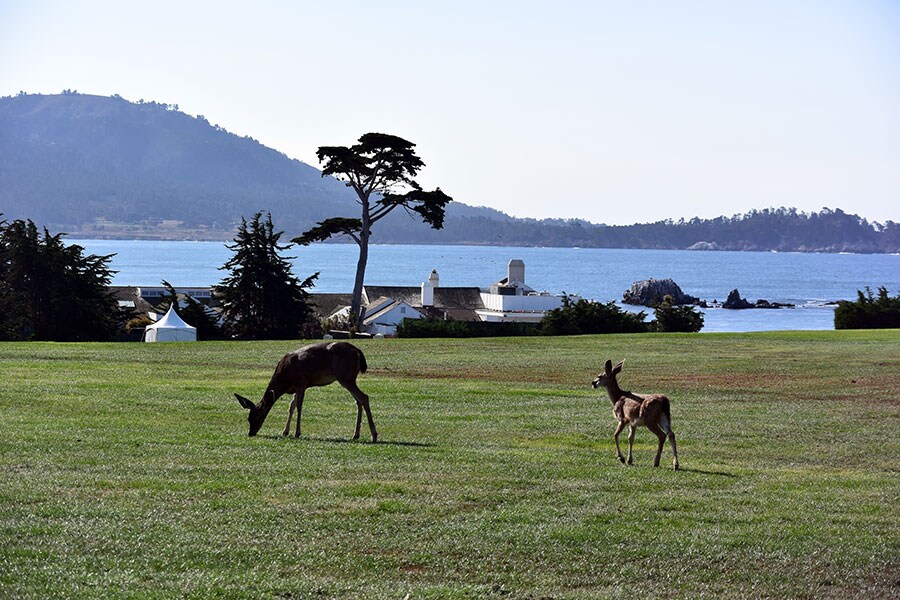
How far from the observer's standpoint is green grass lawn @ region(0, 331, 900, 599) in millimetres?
10977

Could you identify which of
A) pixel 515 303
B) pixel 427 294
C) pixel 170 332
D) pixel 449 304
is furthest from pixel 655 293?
pixel 170 332

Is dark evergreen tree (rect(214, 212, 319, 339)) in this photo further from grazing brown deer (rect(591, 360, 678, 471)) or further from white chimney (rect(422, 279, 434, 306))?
grazing brown deer (rect(591, 360, 678, 471))

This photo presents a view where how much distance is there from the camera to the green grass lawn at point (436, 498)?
10977 mm

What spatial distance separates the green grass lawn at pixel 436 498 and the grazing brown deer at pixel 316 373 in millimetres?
455

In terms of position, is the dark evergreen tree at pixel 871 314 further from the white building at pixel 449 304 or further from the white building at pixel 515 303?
the white building at pixel 515 303

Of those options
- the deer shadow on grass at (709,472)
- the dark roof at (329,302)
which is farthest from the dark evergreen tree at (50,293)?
the deer shadow on grass at (709,472)

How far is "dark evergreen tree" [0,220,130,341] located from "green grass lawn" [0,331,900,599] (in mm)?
33134

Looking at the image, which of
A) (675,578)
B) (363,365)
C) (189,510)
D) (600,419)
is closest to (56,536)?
(189,510)

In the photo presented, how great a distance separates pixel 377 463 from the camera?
659 inches

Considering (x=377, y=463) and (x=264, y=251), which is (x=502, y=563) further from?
(x=264, y=251)

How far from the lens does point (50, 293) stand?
6191 centimetres

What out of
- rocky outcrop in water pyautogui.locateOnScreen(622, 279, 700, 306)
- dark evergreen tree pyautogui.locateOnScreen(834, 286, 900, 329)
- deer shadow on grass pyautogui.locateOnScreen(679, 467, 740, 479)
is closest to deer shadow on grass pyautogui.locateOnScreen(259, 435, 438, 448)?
deer shadow on grass pyautogui.locateOnScreen(679, 467, 740, 479)

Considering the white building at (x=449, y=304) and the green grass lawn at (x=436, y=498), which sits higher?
the white building at (x=449, y=304)

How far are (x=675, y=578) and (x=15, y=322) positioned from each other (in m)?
56.1
